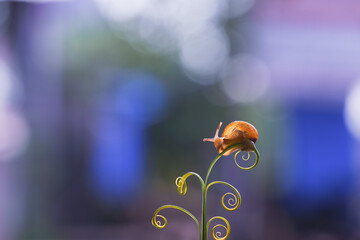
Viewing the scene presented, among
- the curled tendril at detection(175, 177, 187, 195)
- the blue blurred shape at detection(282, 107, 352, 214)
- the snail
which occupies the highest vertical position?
the snail

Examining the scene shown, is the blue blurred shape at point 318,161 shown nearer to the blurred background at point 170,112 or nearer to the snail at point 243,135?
the blurred background at point 170,112

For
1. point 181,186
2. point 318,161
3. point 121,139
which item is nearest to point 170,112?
point 121,139

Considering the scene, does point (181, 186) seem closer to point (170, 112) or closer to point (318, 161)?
point (318, 161)

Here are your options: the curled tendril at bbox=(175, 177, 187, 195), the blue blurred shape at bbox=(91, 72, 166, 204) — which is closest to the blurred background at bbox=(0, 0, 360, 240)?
the blue blurred shape at bbox=(91, 72, 166, 204)

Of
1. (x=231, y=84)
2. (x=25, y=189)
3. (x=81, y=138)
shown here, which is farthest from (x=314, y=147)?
(x=25, y=189)

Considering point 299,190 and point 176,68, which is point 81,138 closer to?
point 176,68

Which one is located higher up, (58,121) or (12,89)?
(12,89)

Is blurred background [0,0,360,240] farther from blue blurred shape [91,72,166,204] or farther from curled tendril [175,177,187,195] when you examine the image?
curled tendril [175,177,187,195]
